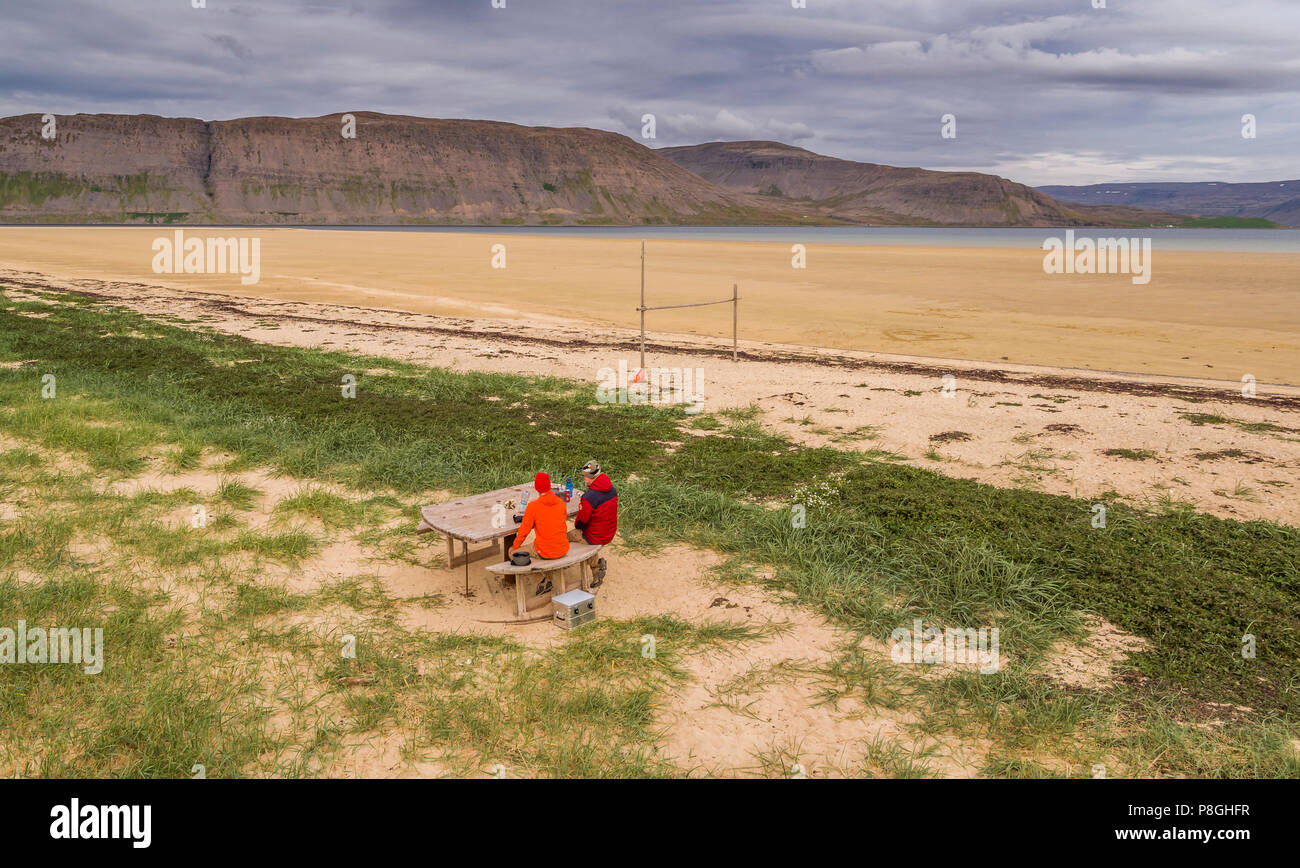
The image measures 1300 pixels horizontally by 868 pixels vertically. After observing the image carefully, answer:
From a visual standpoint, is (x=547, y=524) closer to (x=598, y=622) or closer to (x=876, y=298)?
(x=598, y=622)

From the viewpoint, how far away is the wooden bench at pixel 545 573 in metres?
6.88

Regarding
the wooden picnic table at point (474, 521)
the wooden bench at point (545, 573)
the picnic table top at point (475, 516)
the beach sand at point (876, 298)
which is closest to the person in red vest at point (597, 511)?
the wooden bench at point (545, 573)

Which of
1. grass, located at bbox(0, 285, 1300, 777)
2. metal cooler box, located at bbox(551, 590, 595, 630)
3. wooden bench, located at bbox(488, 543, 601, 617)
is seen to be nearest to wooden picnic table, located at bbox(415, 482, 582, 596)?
wooden bench, located at bbox(488, 543, 601, 617)

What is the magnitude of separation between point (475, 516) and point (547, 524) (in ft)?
3.30

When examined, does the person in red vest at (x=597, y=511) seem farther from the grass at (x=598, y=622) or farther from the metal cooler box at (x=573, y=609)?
the grass at (x=598, y=622)

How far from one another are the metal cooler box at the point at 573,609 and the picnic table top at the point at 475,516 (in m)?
0.83

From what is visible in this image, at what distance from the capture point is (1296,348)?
2369 centimetres

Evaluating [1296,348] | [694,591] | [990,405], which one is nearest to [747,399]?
[990,405]

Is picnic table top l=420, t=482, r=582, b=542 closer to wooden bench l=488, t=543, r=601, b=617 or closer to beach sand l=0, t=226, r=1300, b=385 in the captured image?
wooden bench l=488, t=543, r=601, b=617

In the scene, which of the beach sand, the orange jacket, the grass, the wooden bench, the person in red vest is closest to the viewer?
the grass

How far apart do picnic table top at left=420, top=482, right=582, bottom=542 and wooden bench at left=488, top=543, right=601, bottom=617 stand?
0.33m

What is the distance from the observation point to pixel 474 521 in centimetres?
757

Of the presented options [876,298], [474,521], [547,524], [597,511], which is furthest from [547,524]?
[876,298]

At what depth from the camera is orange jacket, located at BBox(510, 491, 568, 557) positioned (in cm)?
706
